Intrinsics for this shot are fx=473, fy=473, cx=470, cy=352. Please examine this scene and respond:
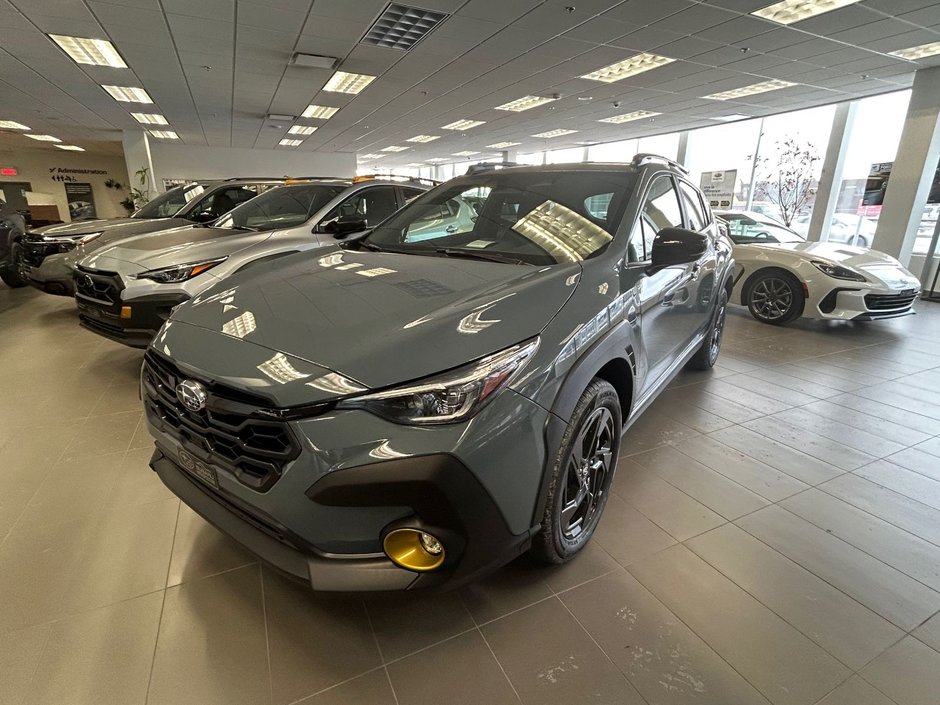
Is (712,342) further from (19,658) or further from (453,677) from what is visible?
(19,658)

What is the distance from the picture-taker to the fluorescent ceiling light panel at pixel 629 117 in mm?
10299

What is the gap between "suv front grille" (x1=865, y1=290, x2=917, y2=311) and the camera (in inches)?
188

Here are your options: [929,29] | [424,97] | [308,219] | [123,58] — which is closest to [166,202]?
[123,58]

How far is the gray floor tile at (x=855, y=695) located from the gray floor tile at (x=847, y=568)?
1.17ft

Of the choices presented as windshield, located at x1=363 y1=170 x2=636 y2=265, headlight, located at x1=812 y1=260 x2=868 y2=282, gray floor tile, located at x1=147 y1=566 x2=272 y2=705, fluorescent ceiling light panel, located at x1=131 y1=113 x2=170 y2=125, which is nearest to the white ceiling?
fluorescent ceiling light panel, located at x1=131 y1=113 x2=170 y2=125

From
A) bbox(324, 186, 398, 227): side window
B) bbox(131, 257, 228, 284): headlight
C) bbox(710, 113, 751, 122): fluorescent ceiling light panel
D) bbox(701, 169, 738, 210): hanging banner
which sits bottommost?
bbox(131, 257, 228, 284): headlight

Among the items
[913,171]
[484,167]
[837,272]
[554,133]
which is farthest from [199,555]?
[554,133]

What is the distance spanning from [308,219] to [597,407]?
325 cm

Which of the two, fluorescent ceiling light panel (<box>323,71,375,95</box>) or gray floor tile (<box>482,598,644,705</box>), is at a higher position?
fluorescent ceiling light panel (<box>323,71,375,95</box>)

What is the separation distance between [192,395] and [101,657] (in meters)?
0.83

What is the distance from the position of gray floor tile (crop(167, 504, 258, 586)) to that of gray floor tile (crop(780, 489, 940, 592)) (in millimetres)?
2318

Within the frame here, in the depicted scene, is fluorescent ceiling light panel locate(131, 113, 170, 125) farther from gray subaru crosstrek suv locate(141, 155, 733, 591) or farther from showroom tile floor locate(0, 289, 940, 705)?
gray subaru crosstrek suv locate(141, 155, 733, 591)

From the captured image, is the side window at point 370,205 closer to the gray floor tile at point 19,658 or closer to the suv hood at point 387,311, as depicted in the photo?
the suv hood at point 387,311

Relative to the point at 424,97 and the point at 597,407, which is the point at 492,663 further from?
the point at 424,97
